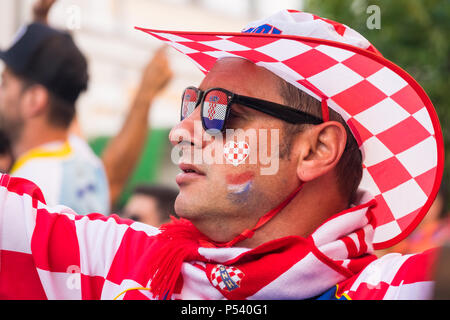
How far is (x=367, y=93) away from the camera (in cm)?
178

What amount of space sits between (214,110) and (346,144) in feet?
1.46

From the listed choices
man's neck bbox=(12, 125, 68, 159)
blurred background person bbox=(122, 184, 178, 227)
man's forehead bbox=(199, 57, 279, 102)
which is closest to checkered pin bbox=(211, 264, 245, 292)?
man's forehead bbox=(199, 57, 279, 102)

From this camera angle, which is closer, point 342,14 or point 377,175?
point 377,175

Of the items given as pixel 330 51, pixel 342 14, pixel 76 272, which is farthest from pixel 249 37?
pixel 342 14

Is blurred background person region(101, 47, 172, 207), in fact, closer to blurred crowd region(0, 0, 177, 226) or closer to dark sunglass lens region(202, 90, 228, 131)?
blurred crowd region(0, 0, 177, 226)

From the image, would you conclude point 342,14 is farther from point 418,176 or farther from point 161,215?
point 418,176

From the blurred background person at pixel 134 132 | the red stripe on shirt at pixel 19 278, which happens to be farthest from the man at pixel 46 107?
the red stripe on shirt at pixel 19 278

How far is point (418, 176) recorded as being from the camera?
1.85 m

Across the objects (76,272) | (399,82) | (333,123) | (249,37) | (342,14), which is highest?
(342,14)

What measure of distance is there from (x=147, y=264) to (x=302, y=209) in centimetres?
49

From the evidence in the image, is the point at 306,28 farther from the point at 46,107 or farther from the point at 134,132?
the point at 134,132

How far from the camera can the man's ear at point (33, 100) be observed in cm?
312

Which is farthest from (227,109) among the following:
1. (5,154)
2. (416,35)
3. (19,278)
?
(416,35)

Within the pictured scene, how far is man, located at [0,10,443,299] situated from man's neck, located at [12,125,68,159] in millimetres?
1364
